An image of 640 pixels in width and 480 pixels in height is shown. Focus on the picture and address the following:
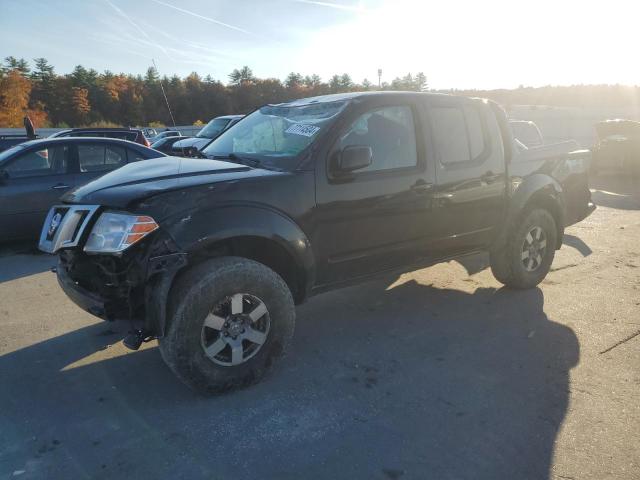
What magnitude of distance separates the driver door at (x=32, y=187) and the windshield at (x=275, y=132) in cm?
338

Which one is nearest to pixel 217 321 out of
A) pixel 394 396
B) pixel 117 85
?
pixel 394 396

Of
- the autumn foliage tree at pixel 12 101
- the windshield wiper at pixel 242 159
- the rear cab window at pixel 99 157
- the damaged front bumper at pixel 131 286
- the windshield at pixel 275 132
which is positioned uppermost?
the autumn foliage tree at pixel 12 101

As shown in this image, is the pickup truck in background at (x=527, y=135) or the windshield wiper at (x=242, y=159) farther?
the pickup truck in background at (x=527, y=135)

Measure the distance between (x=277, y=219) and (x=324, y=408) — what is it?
3.91 feet

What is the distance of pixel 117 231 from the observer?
2654 mm

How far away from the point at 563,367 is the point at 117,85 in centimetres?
7686

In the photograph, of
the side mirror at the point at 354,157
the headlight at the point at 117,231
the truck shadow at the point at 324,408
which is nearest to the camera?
the truck shadow at the point at 324,408

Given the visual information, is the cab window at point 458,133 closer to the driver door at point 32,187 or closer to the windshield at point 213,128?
the driver door at point 32,187

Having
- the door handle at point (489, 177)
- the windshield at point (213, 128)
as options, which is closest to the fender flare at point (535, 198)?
the door handle at point (489, 177)

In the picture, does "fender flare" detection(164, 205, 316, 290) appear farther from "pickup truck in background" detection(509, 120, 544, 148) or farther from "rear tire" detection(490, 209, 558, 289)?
"pickup truck in background" detection(509, 120, 544, 148)

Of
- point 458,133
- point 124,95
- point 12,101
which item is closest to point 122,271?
point 458,133

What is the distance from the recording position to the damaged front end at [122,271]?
8.64 feet

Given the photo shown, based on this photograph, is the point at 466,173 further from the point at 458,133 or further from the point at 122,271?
the point at 122,271

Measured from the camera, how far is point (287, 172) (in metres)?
3.14
